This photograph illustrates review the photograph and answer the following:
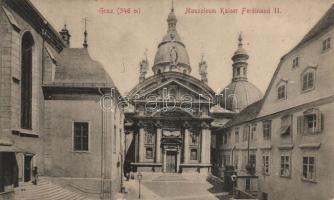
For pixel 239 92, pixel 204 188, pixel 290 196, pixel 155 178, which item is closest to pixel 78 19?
pixel 290 196

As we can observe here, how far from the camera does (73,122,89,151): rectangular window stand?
15.3m

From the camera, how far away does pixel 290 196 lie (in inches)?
531

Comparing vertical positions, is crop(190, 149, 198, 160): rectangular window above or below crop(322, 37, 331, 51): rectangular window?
below

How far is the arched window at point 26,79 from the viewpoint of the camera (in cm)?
1365

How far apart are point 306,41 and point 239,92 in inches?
1085

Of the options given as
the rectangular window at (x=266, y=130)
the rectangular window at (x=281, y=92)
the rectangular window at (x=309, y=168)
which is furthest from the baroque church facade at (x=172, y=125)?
the rectangular window at (x=309, y=168)

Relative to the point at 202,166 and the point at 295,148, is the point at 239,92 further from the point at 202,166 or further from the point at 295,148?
the point at 295,148

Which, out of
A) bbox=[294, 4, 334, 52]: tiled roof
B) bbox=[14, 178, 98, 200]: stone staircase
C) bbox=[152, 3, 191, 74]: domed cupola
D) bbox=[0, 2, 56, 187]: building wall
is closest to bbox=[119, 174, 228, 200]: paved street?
bbox=[14, 178, 98, 200]: stone staircase

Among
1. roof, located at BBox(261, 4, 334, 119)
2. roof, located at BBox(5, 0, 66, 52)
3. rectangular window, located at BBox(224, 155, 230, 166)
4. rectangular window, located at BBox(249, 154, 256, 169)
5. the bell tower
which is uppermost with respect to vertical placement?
the bell tower

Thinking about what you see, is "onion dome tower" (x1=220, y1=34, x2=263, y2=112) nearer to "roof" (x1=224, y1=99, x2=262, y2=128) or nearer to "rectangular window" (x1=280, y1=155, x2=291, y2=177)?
"roof" (x1=224, y1=99, x2=262, y2=128)

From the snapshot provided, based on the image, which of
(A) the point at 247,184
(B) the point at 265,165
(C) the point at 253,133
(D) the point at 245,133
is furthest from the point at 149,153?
(B) the point at 265,165

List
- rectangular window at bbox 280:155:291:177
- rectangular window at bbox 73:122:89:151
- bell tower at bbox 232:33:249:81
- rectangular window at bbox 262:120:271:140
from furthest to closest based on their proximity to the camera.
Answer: bell tower at bbox 232:33:249:81, rectangular window at bbox 262:120:271:140, rectangular window at bbox 73:122:89:151, rectangular window at bbox 280:155:291:177

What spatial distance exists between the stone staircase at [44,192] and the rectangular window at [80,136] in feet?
7.13

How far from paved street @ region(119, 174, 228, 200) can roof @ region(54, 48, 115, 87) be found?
24.7 feet
